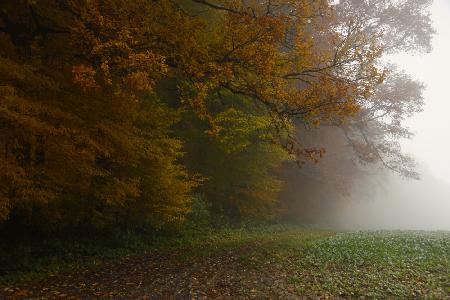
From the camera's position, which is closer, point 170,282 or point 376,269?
point 170,282

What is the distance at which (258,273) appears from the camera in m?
11.0

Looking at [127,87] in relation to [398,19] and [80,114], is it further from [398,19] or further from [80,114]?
[398,19]

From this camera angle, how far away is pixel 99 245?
13484 mm

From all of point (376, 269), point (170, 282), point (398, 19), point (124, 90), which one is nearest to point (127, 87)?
point (124, 90)

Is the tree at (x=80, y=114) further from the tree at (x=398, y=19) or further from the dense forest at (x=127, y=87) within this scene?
the tree at (x=398, y=19)

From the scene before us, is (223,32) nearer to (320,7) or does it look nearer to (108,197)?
(320,7)

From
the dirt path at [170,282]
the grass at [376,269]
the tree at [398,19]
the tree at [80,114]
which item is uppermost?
the tree at [398,19]

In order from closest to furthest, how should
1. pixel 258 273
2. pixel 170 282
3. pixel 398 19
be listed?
pixel 170 282
pixel 258 273
pixel 398 19

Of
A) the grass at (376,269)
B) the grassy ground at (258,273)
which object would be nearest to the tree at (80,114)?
the grassy ground at (258,273)

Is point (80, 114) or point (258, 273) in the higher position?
point (80, 114)

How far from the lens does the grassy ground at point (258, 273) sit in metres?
9.09

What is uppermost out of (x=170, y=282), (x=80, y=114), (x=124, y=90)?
(x=124, y=90)

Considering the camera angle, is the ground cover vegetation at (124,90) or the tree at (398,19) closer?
the ground cover vegetation at (124,90)

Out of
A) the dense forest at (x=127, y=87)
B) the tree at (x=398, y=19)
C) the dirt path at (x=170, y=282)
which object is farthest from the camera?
the tree at (x=398, y=19)
